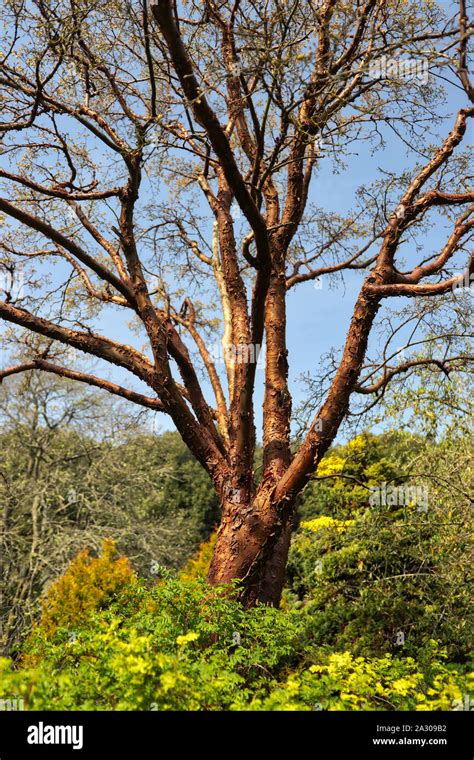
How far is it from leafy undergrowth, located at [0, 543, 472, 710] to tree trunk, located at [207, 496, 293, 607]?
0.63 metres

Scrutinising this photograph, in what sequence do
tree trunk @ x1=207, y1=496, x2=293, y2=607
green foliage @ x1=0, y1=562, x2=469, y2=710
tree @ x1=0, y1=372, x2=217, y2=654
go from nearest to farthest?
green foliage @ x1=0, y1=562, x2=469, y2=710 → tree trunk @ x1=207, y1=496, x2=293, y2=607 → tree @ x1=0, y1=372, x2=217, y2=654

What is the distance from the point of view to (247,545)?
587 cm

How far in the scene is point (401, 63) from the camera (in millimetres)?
5062

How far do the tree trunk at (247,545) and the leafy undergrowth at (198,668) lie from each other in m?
0.63

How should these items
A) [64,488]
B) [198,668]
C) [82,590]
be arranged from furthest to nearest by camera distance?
[64,488] → [82,590] → [198,668]

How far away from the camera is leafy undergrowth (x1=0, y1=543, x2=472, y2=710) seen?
9.64ft

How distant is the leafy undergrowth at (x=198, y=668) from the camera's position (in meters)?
2.94

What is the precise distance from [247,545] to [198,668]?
2.59 m

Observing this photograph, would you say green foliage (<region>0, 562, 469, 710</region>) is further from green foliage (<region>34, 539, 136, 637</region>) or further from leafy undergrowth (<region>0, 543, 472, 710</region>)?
green foliage (<region>34, 539, 136, 637</region>)
